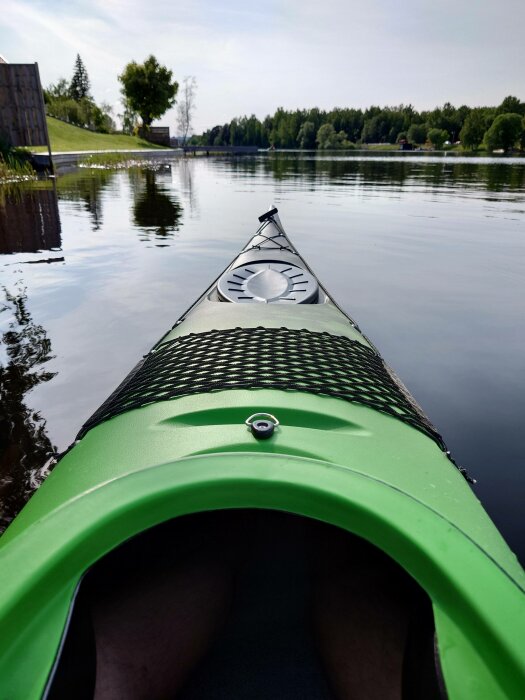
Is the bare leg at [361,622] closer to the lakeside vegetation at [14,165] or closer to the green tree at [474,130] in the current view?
the lakeside vegetation at [14,165]

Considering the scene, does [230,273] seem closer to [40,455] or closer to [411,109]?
[40,455]

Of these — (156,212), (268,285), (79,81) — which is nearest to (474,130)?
(79,81)

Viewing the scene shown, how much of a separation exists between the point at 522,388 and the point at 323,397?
2877 millimetres

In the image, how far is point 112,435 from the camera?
1647 mm

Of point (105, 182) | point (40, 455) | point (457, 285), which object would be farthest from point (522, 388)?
point (105, 182)

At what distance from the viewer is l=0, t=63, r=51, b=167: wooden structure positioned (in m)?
12.8

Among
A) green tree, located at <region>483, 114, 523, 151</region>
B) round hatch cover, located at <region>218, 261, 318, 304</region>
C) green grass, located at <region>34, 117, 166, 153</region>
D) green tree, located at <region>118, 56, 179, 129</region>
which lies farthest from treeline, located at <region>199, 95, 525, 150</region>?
round hatch cover, located at <region>218, 261, 318, 304</region>

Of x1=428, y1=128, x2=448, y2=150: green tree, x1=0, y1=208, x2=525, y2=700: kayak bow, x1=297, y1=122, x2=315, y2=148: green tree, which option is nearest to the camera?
x1=0, y1=208, x2=525, y2=700: kayak bow

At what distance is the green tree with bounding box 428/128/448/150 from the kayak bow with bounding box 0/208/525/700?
121m

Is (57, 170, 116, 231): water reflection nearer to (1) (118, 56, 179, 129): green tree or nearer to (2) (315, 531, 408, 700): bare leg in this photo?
(2) (315, 531, 408, 700): bare leg

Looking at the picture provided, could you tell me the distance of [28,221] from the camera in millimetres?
9203

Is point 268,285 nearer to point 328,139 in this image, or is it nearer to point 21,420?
point 21,420

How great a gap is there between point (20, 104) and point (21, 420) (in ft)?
44.5

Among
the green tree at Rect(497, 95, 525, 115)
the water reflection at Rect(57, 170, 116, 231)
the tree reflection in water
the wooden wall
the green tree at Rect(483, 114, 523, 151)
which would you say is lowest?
the tree reflection in water
